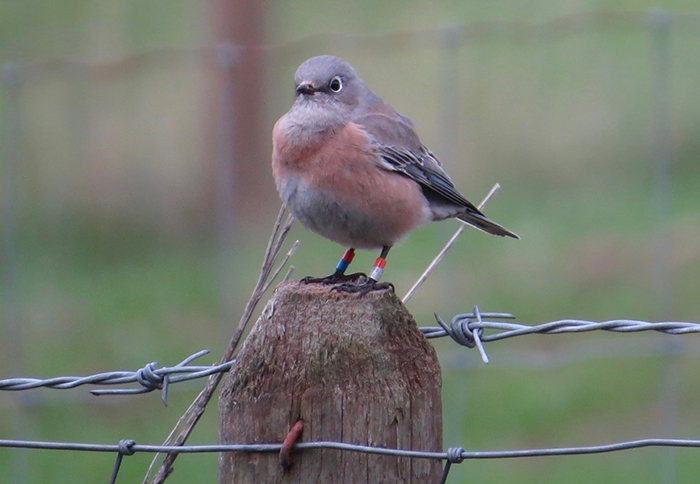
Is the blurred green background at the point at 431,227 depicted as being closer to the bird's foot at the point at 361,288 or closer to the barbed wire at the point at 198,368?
the bird's foot at the point at 361,288

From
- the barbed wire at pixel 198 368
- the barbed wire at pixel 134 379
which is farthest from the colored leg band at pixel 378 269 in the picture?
the barbed wire at pixel 134 379

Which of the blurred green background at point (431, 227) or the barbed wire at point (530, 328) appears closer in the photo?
the barbed wire at point (530, 328)

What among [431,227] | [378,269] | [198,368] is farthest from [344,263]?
[431,227]

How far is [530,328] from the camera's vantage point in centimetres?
279

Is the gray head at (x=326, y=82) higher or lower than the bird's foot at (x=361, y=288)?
higher

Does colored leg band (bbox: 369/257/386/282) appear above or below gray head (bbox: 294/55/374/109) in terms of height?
below

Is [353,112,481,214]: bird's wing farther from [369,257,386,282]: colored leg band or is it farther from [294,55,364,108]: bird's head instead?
[369,257,386,282]: colored leg band

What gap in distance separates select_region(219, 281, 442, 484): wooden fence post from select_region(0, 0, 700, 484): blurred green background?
405cm

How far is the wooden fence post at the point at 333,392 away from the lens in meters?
2.54

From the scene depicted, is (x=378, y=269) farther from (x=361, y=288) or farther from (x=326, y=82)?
(x=361, y=288)

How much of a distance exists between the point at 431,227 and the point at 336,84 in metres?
7.68

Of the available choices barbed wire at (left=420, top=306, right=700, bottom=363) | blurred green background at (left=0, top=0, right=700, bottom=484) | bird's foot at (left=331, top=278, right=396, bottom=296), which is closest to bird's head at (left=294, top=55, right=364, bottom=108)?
bird's foot at (left=331, top=278, right=396, bottom=296)

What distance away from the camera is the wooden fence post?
254 centimetres

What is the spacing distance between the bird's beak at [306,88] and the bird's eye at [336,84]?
11 cm
